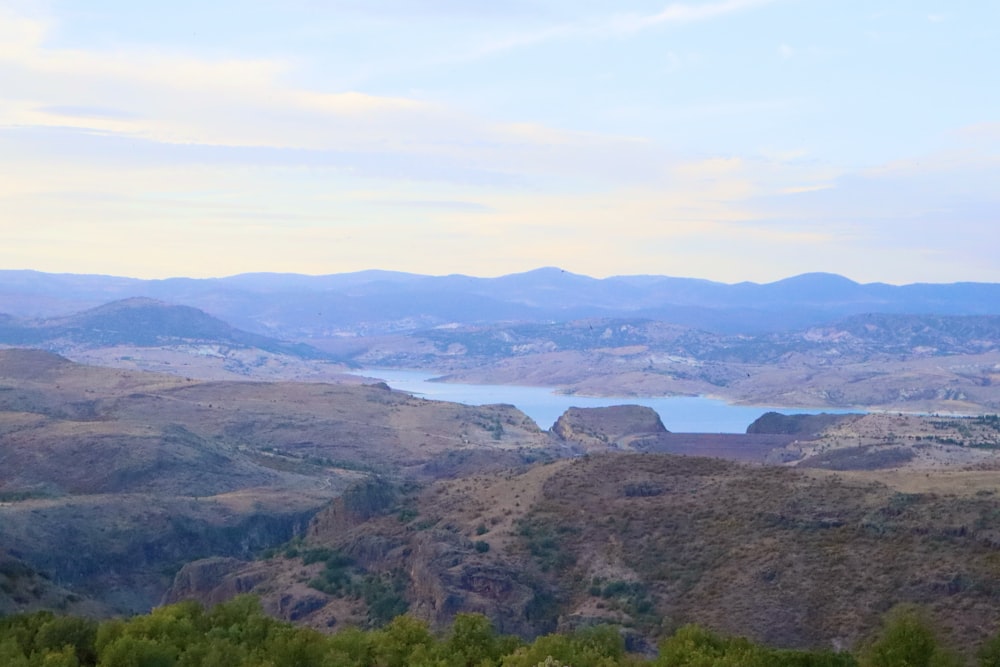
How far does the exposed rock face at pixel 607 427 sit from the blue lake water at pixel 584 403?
6059 mm

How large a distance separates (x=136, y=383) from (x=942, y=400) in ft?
247

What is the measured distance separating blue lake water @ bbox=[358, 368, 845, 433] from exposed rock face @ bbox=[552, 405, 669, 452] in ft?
19.9

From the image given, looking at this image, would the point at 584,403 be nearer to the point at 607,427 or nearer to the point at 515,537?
the point at 607,427

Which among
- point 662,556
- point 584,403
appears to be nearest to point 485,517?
point 662,556

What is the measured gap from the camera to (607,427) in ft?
315

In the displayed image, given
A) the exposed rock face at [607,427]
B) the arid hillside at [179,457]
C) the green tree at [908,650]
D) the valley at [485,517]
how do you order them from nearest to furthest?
the green tree at [908,650] → the valley at [485,517] → the arid hillside at [179,457] → the exposed rock face at [607,427]

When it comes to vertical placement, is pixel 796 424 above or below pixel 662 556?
below

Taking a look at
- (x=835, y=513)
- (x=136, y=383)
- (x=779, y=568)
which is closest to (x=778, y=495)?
(x=835, y=513)

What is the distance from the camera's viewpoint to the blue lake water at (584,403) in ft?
367

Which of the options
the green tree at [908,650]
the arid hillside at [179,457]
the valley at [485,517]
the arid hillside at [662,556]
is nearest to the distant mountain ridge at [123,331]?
the arid hillside at [179,457]

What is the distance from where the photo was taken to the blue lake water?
112 m

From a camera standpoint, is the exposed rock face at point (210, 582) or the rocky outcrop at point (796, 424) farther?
the rocky outcrop at point (796, 424)

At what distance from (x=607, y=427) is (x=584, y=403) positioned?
40.7m

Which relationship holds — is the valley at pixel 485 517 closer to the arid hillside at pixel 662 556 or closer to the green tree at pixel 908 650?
the arid hillside at pixel 662 556
